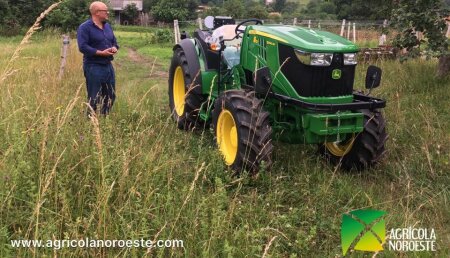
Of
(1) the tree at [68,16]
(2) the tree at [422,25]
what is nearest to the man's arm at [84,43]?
(2) the tree at [422,25]

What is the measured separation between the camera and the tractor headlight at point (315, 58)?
12.9ft

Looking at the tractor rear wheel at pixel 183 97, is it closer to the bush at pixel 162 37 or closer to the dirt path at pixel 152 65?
the dirt path at pixel 152 65

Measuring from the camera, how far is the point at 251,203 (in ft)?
11.4

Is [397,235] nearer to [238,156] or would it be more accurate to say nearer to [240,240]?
[240,240]

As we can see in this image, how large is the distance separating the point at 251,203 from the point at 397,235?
3.63ft

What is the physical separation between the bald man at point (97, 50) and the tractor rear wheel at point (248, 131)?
184 centimetres

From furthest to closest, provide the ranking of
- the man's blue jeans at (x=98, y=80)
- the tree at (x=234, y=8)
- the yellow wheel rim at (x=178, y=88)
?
the tree at (x=234, y=8)
the yellow wheel rim at (x=178, y=88)
the man's blue jeans at (x=98, y=80)

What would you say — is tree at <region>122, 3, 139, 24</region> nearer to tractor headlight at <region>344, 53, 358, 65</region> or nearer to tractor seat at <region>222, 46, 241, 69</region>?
tractor seat at <region>222, 46, 241, 69</region>

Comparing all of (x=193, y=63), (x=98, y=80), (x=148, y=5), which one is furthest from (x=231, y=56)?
(x=148, y=5)

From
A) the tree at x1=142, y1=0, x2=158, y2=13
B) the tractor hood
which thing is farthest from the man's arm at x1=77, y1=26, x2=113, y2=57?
the tree at x1=142, y1=0, x2=158, y2=13

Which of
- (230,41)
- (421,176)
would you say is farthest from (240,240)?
(230,41)

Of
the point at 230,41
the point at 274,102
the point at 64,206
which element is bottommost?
the point at 64,206

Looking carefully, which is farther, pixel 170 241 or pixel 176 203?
pixel 176 203

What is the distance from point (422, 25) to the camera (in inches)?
247
